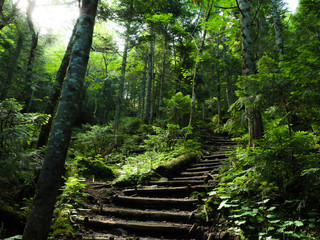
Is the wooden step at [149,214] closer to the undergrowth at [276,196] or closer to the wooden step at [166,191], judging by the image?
the undergrowth at [276,196]

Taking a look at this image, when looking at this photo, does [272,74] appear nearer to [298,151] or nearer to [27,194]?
[298,151]

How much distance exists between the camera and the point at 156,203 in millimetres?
4703

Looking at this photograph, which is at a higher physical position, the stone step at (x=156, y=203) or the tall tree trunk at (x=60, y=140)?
the tall tree trunk at (x=60, y=140)

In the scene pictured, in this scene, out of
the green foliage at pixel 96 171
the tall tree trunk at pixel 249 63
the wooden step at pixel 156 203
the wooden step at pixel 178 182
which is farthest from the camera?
the green foliage at pixel 96 171

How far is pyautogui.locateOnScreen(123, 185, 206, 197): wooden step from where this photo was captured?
494 cm

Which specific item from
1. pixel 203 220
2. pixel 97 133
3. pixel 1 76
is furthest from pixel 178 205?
pixel 1 76

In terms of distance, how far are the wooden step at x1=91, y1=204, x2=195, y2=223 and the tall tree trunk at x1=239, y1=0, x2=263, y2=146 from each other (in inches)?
111

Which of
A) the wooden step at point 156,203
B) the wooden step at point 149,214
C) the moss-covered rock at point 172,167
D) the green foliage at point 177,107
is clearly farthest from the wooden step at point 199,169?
the green foliage at point 177,107

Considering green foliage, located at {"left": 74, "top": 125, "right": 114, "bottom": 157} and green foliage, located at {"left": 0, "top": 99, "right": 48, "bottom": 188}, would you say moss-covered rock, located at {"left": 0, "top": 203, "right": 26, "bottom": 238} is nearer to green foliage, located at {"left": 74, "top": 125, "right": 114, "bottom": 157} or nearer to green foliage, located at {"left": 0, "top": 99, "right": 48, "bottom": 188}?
green foliage, located at {"left": 0, "top": 99, "right": 48, "bottom": 188}

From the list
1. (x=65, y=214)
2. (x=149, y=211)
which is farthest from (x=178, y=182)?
(x=65, y=214)

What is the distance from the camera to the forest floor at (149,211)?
11.4 ft

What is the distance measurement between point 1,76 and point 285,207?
28.5 metres

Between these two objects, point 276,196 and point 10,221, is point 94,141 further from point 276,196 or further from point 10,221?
point 276,196

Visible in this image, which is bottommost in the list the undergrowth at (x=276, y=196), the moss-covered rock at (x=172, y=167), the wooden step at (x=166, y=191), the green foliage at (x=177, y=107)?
the wooden step at (x=166, y=191)
